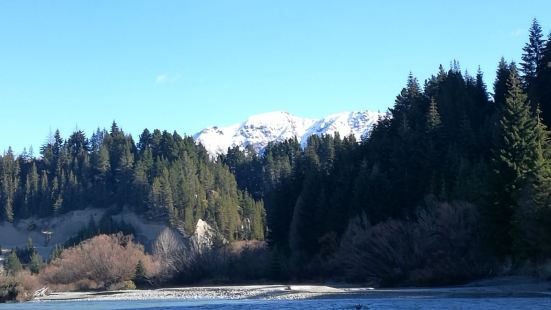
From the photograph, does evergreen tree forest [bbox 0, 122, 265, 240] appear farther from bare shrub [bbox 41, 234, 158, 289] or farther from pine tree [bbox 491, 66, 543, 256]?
pine tree [bbox 491, 66, 543, 256]

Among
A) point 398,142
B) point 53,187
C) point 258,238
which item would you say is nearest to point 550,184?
point 398,142

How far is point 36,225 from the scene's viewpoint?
177 m

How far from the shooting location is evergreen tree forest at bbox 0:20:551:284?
57.2 m

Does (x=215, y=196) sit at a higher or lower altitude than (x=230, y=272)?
higher

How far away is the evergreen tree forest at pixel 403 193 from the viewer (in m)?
57.2

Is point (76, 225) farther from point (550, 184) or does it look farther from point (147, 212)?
point (550, 184)

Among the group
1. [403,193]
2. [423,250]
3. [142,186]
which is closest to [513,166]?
[423,250]

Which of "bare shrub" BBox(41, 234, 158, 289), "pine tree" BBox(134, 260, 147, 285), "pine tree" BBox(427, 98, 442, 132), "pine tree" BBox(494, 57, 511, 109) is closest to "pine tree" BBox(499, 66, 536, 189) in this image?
"pine tree" BBox(427, 98, 442, 132)

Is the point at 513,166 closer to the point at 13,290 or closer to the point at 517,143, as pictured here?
the point at 517,143

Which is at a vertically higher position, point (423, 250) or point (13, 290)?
point (423, 250)

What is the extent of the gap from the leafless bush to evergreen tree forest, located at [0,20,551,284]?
120mm

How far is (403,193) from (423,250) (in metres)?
21.5

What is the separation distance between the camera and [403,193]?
8694 centimetres

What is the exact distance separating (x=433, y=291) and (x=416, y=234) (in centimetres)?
1526
